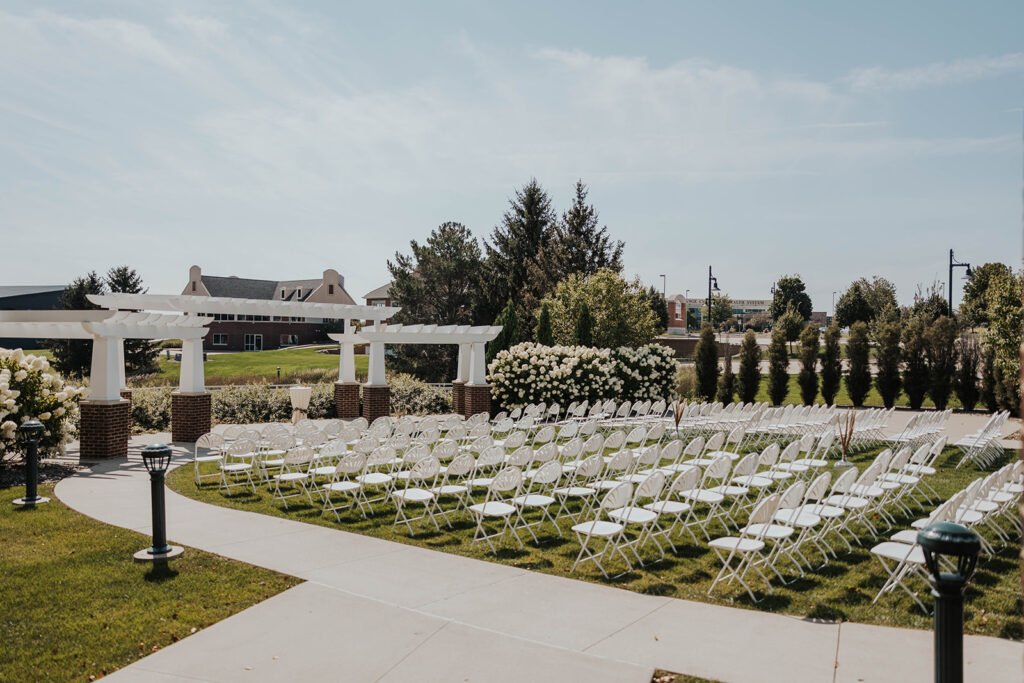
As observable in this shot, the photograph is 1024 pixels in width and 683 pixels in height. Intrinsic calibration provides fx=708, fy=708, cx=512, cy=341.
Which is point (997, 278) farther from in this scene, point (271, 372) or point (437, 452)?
point (271, 372)

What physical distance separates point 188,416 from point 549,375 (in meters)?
9.11

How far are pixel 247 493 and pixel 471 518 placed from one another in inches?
143

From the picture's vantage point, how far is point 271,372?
42969 millimetres

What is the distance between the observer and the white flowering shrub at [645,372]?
848 inches

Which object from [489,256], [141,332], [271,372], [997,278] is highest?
[489,256]

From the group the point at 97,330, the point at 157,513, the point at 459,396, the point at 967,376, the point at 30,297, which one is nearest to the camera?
the point at 157,513

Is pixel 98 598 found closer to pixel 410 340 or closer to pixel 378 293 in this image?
pixel 410 340

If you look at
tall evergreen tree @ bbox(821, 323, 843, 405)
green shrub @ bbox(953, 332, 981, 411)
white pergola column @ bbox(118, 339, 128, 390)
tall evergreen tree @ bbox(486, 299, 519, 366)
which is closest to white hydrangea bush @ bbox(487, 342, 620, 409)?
tall evergreen tree @ bbox(486, 299, 519, 366)

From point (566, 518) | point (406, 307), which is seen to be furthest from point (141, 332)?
point (406, 307)

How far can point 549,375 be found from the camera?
1952 cm

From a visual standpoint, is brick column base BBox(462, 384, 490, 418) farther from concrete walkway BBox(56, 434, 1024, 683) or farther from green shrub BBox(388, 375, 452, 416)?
concrete walkway BBox(56, 434, 1024, 683)

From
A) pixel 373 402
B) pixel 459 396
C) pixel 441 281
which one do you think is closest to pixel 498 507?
pixel 373 402

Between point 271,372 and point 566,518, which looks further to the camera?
point 271,372

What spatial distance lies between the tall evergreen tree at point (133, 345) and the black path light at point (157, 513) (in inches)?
1145
